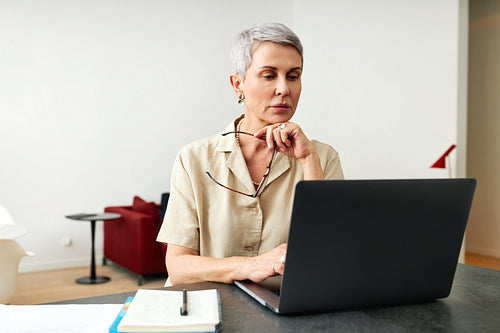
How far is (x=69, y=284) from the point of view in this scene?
13.5 ft

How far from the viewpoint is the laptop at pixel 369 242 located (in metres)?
0.76

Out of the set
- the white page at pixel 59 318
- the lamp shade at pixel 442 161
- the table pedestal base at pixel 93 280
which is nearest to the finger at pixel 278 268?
the white page at pixel 59 318

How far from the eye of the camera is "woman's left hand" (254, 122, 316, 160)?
4.01 feet

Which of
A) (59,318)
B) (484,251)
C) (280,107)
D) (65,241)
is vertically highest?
(280,107)

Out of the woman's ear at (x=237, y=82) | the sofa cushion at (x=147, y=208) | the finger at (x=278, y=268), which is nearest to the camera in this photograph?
the finger at (x=278, y=268)

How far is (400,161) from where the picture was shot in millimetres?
4246

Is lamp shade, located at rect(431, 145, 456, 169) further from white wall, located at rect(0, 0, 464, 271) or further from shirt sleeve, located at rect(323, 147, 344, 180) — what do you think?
shirt sleeve, located at rect(323, 147, 344, 180)

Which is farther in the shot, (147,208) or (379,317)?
(147,208)

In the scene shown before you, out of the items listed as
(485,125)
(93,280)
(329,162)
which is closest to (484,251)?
(485,125)

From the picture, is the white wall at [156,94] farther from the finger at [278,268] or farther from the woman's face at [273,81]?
the finger at [278,268]

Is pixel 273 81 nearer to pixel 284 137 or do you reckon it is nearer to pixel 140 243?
pixel 284 137

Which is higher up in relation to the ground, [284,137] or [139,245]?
[284,137]

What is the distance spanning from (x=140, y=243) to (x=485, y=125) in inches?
160

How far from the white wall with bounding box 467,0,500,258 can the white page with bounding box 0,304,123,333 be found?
5.31m
